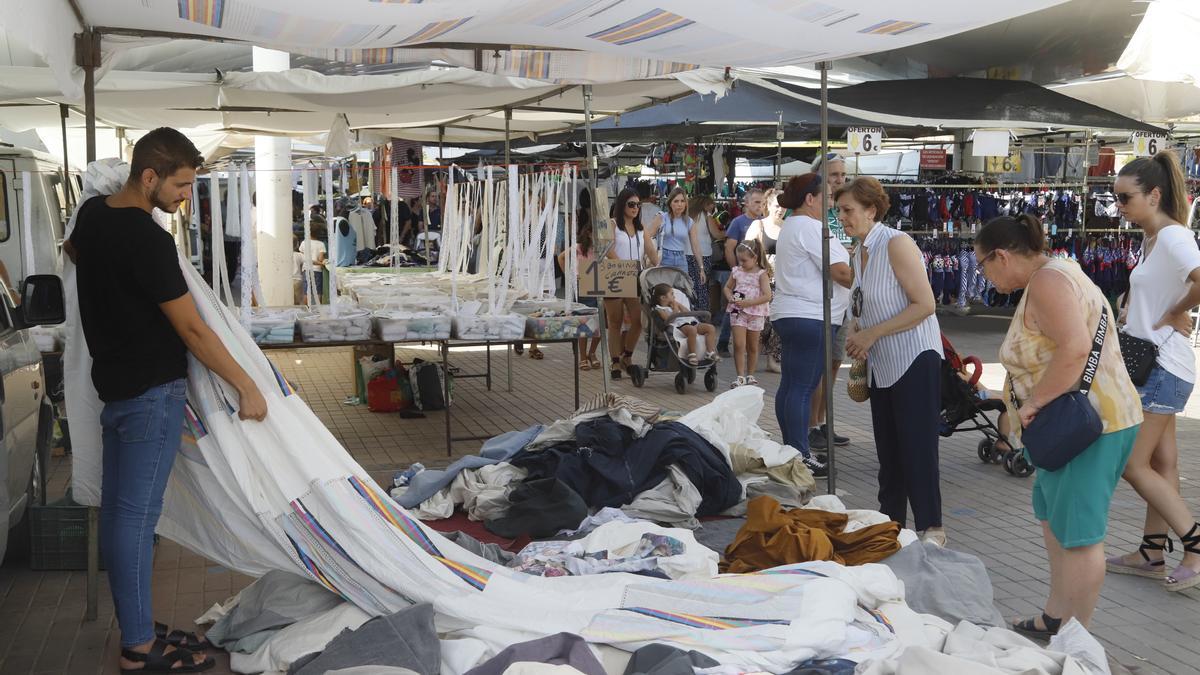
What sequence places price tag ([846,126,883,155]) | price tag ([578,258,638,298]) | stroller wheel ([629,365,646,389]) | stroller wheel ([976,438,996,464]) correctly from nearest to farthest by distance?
stroller wheel ([976,438,996,464]), price tag ([578,258,638,298]), stroller wheel ([629,365,646,389]), price tag ([846,126,883,155])

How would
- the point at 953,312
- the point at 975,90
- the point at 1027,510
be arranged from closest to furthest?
the point at 1027,510 → the point at 975,90 → the point at 953,312

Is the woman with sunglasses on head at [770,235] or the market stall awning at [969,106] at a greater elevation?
the market stall awning at [969,106]

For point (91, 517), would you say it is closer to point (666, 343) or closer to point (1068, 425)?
point (1068, 425)

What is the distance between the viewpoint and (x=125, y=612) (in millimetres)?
4023

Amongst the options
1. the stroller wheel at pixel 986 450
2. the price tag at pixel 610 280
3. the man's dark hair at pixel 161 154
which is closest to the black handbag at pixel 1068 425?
the man's dark hair at pixel 161 154

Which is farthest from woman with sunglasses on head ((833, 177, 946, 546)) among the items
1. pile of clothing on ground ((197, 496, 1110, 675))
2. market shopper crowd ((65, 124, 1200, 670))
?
pile of clothing on ground ((197, 496, 1110, 675))

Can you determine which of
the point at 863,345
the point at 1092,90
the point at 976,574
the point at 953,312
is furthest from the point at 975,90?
the point at 976,574

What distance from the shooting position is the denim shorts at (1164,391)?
16.8 feet

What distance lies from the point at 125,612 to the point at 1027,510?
4.85 meters

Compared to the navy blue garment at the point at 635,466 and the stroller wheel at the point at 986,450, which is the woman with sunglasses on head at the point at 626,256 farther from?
the navy blue garment at the point at 635,466

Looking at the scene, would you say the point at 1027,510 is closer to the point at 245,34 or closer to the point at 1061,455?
the point at 1061,455

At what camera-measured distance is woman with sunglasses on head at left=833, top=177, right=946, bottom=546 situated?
5.34 meters

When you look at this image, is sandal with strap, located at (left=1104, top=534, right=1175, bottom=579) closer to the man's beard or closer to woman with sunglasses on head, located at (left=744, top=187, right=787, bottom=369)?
the man's beard

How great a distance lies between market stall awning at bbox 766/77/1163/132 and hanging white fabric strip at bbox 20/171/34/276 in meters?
→ 7.88
